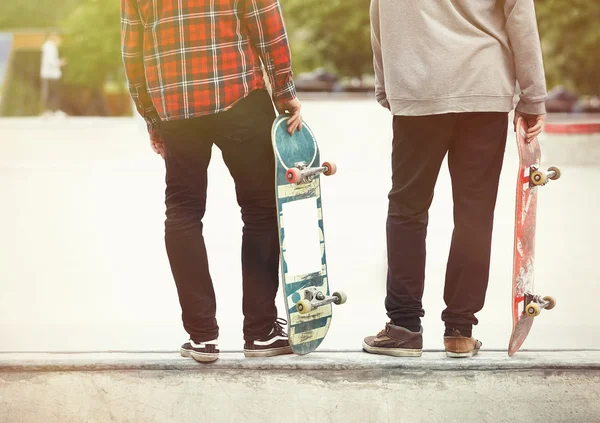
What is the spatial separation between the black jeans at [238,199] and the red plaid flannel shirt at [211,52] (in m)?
0.07

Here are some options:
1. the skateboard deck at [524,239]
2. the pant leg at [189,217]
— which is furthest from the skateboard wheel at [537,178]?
the pant leg at [189,217]

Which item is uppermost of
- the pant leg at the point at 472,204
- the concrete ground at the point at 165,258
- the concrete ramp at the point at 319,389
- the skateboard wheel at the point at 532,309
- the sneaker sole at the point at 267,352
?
the pant leg at the point at 472,204

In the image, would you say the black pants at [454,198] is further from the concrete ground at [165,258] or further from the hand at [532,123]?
the concrete ground at [165,258]

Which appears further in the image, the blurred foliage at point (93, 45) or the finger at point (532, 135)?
the blurred foliage at point (93, 45)

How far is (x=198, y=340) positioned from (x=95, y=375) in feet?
1.39

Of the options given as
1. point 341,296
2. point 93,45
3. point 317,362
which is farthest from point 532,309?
point 93,45

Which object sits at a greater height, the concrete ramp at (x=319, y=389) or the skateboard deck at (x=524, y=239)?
the skateboard deck at (x=524, y=239)

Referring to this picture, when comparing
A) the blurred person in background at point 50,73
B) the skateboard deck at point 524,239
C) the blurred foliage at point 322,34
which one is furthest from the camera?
the blurred foliage at point 322,34

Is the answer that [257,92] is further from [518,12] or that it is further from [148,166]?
[148,166]

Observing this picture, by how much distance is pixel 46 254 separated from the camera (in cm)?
621

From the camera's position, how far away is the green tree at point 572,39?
2660cm

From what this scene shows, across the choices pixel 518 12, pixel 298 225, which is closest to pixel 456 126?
pixel 518 12

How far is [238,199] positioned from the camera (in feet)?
10.8

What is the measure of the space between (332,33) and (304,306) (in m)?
38.0
